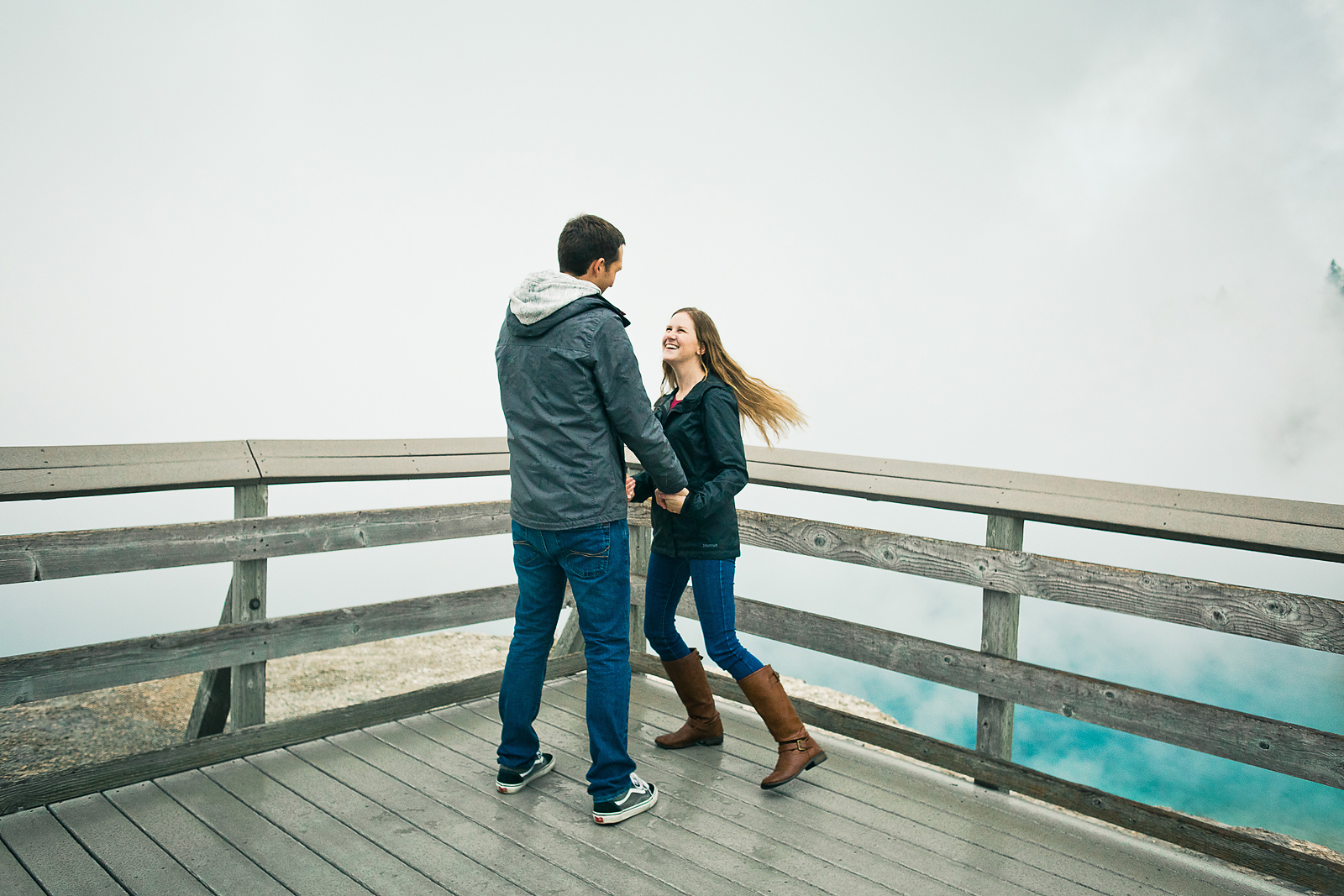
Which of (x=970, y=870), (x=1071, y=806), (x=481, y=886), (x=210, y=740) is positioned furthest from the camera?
(x=210, y=740)

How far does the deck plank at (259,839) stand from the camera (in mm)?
2311

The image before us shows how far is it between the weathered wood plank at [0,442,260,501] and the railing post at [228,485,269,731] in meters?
0.08

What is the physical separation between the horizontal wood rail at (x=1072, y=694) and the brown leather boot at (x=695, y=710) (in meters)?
0.29

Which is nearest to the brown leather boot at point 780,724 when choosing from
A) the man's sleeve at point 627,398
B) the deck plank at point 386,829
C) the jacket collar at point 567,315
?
the man's sleeve at point 627,398

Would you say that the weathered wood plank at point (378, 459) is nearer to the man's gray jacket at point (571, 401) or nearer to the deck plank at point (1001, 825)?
the man's gray jacket at point (571, 401)

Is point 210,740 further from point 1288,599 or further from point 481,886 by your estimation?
point 1288,599

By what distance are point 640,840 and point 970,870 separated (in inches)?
34.5

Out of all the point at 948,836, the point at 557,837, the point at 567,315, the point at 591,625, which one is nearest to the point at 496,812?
the point at 557,837

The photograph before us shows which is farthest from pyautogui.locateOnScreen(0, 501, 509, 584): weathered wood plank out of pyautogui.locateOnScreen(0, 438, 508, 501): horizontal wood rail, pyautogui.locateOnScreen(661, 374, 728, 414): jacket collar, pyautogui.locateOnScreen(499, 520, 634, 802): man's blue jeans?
pyautogui.locateOnScreen(661, 374, 728, 414): jacket collar

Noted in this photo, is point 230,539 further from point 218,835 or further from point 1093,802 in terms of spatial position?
point 1093,802

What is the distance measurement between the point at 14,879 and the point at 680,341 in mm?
2225

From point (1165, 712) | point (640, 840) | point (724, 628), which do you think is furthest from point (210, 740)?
point (1165, 712)

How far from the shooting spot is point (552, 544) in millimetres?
2613

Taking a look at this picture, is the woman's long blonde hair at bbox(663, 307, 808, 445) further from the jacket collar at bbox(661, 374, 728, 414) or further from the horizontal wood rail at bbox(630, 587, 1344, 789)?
the horizontal wood rail at bbox(630, 587, 1344, 789)
